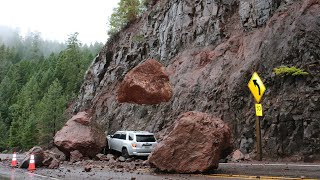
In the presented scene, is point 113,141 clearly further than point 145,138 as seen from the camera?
Yes

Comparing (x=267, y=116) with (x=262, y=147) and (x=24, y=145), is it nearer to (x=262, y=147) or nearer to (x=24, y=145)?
(x=262, y=147)

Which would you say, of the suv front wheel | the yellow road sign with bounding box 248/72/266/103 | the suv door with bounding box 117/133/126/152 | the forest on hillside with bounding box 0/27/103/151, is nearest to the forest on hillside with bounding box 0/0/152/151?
the forest on hillside with bounding box 0/27/103/151

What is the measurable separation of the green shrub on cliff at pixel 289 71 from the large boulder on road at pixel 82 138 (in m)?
11.5

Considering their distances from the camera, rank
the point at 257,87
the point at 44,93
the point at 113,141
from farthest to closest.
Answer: the point at 44,93, the point at 113,141, the point at 257,87

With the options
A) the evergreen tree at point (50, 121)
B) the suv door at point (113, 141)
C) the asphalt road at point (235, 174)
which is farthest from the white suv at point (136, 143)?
the evergreen tree at point (50, 121)

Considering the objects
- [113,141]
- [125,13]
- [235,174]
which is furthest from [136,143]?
[125,13]

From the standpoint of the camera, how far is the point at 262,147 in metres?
17.9

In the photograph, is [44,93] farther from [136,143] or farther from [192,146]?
[192,146]

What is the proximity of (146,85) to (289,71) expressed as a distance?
10.3 m

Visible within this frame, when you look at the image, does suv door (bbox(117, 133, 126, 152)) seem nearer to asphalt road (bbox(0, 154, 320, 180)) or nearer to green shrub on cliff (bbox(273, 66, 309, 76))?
asphalt road (bbox(0, 154, 320, 180))

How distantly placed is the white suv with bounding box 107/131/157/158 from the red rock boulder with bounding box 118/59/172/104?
5.02 meters

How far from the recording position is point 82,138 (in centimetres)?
2128

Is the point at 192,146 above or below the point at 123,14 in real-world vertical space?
below

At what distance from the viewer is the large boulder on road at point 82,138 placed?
21127 millimetres
